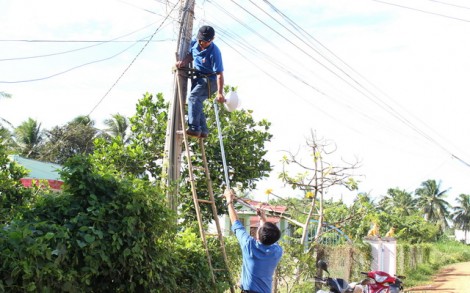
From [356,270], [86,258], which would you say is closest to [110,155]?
[86,258]

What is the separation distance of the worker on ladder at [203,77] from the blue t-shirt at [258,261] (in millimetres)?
2418

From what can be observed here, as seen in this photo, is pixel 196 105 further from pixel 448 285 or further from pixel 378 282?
pixel 448 285

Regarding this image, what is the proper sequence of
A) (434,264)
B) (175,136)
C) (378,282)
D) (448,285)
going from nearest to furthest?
1. (175,136)
2. (378,282)
3. (448,285)
4. (434,264)

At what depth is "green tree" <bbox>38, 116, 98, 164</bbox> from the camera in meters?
33.3

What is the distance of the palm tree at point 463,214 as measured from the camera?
78.8m

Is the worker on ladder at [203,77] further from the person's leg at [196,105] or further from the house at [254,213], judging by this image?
the house at [254,213]

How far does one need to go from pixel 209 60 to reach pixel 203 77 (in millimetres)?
230

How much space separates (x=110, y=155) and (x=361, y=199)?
452 cm

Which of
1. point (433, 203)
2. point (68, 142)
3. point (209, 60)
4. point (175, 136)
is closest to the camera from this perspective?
point (209, 60)

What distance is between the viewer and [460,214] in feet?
260

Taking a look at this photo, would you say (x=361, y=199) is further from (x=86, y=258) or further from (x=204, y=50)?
(x=86, y=258)

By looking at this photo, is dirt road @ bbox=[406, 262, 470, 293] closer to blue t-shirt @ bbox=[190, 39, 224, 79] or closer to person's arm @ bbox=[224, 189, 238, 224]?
blue t-shirt @ bbox=[190, 39, 224, 79]

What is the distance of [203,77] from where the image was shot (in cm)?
715

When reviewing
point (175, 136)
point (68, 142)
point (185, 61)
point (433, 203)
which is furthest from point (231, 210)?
point (433, 203)
